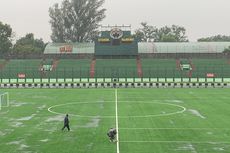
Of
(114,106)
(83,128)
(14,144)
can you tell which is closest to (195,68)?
(114,106)

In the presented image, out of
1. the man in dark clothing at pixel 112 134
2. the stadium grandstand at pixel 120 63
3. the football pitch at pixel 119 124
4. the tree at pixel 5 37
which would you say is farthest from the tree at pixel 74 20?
the man in dark clothing at pixel 112 134

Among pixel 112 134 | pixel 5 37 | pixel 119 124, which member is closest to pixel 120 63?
pixel 5 37

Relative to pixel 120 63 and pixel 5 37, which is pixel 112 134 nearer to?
pixel 120 63

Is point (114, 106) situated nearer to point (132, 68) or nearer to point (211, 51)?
point (132, 68)

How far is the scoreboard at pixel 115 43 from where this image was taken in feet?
420

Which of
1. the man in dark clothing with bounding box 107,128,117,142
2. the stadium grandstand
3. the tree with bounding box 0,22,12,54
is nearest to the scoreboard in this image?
the stadium grandstand

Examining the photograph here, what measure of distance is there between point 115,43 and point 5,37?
54623 mm

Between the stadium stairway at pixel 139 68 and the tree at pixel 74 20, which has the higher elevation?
the tree at pixel 74 20

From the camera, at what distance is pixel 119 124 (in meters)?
44.8

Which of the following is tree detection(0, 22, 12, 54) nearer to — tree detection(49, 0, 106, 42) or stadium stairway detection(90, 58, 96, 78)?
tree detection(49, 0, 106, 42)

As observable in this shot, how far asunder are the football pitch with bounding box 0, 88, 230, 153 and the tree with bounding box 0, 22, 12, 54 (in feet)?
321

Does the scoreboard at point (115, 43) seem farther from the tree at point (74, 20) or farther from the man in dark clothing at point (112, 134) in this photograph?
the man in dark clothing at point (112, 134)

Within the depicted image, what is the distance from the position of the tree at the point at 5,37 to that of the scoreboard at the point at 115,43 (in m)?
48.6

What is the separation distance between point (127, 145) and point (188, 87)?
58996mm
